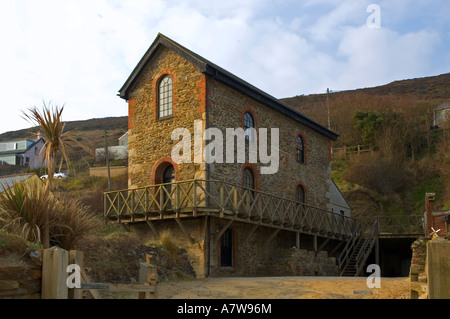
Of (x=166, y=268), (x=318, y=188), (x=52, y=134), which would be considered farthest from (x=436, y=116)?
(x=52, y=134)

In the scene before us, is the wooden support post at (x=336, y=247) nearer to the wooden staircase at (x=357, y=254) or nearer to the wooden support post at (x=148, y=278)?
the wooden staircase at (x=357, y=254)

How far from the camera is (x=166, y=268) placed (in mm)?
14008

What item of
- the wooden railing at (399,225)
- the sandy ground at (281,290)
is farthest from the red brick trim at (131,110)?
the wooden railing at (399,225)

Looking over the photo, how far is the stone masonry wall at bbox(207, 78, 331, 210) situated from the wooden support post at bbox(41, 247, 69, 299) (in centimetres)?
960

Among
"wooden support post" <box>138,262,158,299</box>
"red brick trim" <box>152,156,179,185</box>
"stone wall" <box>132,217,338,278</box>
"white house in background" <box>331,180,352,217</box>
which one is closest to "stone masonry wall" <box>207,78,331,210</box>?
"stone wall" <box>132,217,338,278</box>

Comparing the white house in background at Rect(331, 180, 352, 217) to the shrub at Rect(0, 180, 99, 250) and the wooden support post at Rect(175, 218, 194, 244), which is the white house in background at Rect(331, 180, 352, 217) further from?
the shrub at Rect(0, 180, 99, 250)

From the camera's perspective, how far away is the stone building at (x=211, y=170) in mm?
16250

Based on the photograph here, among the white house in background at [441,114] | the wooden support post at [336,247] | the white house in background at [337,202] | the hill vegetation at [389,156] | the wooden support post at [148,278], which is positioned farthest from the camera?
the white house in background at [441,114]

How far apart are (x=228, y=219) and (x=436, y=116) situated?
34.1m

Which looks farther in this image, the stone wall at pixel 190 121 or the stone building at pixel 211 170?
the stone wall at pixel 190 121

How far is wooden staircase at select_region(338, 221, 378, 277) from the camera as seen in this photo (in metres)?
21.4

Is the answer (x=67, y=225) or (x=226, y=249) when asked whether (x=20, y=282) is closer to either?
(x=67, y=225)

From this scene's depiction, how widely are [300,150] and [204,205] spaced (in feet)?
25.8

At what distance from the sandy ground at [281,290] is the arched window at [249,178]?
553 centimetres
